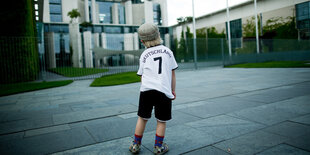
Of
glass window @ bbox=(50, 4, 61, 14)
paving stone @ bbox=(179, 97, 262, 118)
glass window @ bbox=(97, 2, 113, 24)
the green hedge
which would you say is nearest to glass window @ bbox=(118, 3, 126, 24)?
glass window @ bbox=(97, 2, 113, 24)

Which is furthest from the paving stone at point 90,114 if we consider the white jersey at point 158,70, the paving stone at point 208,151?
the paving stone at point 208,151

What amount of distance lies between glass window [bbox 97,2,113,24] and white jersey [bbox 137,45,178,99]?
159 ft

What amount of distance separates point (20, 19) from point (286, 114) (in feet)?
47.7

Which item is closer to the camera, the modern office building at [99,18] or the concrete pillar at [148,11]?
the modern office building at [99,18]

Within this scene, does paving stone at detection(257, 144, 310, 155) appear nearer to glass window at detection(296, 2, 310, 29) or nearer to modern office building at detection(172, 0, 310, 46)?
modern office building at detection(172, 0, 310, 46)

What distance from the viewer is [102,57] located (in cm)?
1670

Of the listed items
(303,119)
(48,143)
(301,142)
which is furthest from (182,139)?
(303,119)

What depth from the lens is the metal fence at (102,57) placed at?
12289 millimetres

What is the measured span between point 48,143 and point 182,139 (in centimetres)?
186

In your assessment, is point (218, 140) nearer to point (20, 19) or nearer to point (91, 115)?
point (91, 115)

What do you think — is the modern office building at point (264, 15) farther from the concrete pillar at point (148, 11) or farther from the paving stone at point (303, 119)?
the paving stone at point (303, 119)

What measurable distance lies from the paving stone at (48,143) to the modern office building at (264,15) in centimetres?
2331

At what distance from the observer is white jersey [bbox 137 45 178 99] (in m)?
2.39

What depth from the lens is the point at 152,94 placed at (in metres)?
2.41
